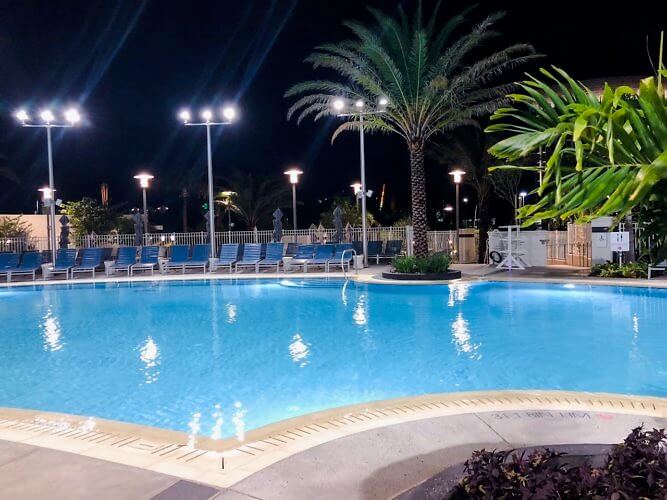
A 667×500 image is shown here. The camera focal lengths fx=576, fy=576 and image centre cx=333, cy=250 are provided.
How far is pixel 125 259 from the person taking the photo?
20719mm

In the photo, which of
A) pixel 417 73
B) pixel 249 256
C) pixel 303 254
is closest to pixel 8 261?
pixel 249 256

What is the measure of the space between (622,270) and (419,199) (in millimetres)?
6328

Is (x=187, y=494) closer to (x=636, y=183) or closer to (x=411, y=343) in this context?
(x=636, y=183)

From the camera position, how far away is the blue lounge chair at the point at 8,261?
20.0 m

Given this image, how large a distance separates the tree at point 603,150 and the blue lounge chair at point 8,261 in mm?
21860

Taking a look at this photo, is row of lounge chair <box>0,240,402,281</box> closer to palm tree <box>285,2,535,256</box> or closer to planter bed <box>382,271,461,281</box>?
planter bed <box>382,271,461,281</box>

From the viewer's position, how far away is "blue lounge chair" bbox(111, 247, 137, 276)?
67.0ft

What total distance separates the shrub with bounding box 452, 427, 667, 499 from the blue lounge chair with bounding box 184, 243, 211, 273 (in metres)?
19.2

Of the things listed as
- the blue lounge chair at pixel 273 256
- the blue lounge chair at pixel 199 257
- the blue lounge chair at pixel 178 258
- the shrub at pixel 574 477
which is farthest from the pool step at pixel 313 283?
the shrub at pixel 574 477

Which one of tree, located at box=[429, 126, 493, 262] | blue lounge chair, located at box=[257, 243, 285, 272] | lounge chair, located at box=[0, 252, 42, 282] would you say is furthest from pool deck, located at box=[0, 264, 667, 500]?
tree, located at box=[429, 126, 493, 262]

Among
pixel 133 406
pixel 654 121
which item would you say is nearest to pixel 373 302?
pixel 133 406

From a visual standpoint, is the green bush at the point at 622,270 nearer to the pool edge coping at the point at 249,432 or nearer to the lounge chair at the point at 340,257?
the lounge chair at the point at 340,257

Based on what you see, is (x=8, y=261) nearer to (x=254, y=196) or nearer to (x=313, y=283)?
(x=313, y=283)

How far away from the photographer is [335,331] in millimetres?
9719
